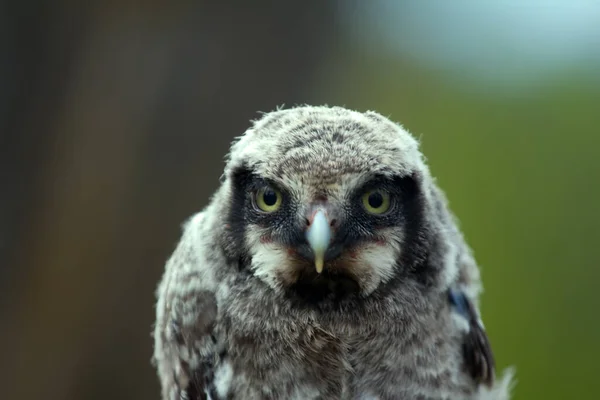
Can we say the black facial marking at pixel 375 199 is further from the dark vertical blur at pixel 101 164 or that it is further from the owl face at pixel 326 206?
the dark vertical blur at pixel 101 164

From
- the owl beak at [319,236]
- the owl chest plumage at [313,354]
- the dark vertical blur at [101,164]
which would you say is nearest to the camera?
the owl beak at [319,236]

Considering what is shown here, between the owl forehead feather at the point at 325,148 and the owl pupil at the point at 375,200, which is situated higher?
the owl forehead feather at the point at 325,148

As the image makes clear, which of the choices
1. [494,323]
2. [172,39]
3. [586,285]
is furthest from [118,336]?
[586,285]

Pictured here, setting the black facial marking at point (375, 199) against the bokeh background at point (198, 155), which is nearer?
the black facial marking at point (375, 199)

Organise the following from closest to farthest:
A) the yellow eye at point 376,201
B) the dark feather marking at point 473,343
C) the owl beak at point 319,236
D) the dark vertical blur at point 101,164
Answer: the owl beak at point 319,236 < the yellow eye at point 376,201 < the dark feather marking at point 473,343 < the dark vertical blur at point 101,164

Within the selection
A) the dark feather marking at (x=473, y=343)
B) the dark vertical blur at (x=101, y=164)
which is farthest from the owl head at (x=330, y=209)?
the dark vertical blur at (x=101, y=164)

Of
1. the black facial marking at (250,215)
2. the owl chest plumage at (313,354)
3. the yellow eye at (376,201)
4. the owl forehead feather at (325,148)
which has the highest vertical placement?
the owl forehead feather at (325,148)

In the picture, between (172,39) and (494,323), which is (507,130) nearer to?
(494,323)
